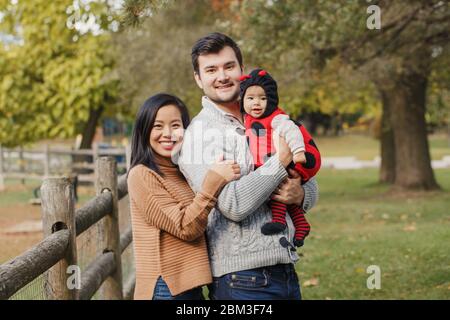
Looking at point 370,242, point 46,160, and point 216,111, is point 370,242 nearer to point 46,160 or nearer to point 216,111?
point 216,111

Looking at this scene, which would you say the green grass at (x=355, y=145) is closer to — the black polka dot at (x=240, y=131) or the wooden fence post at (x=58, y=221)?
the wooden fence post at (x=58, y=221)

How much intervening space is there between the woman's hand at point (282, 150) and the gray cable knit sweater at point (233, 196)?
3cm

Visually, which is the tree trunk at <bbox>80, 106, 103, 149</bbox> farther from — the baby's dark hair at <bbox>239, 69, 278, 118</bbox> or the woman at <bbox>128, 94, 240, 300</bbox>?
the baby's dark hair at <bbox>239, 69, 278, 118</bbox>

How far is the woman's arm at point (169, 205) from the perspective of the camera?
2969mm

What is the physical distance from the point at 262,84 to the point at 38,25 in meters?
20.6

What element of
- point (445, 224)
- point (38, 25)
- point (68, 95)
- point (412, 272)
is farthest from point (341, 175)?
point (412, 272)

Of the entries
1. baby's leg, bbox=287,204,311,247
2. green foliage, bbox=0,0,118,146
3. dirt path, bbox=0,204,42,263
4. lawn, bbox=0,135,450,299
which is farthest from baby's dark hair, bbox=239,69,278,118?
green foliage, bbox=0,0,118,146

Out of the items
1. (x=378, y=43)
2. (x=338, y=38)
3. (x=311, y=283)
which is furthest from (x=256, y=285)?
(x=378, y=43)

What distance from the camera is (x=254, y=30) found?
39.2 ft

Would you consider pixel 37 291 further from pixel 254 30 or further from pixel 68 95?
pixel 68 95

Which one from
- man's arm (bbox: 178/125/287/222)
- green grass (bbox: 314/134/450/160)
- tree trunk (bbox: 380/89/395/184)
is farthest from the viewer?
green grass (bbox: 314/134/450/160)

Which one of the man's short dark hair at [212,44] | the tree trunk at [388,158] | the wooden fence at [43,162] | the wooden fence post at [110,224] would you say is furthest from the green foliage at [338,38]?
the wooden fence at [43,162]

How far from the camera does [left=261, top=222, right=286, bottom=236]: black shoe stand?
302 cm

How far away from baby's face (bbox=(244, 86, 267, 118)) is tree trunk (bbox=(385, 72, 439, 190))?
51.0 ft
